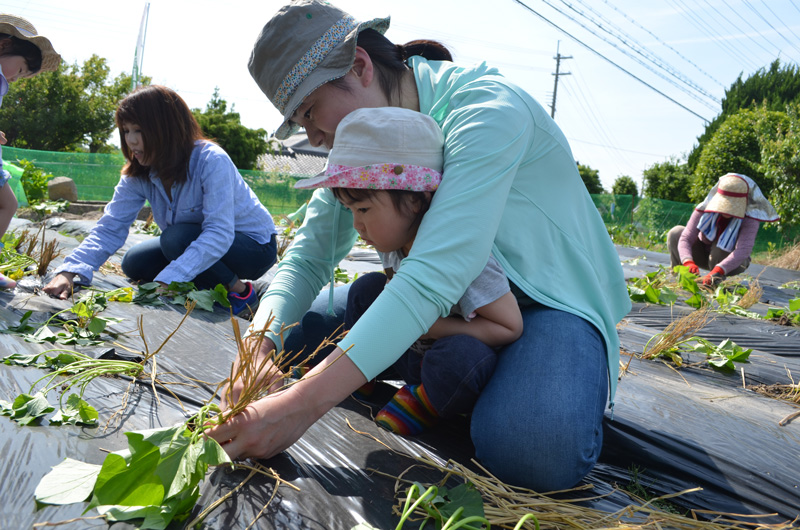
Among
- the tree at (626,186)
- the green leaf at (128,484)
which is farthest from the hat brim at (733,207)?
the tree at (626,186)

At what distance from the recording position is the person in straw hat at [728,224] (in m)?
4.62

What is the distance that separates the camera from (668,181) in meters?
17.7

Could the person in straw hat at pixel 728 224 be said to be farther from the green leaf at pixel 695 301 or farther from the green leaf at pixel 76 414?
the green leaf at pixel 76 414

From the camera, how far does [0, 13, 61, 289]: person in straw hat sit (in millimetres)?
2723

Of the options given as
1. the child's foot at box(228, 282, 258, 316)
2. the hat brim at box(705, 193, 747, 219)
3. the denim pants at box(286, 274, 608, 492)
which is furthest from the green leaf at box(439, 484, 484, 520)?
the hat brim at box(705, 193, 747, 219)

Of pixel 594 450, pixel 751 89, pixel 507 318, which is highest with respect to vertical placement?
pixel 751 89

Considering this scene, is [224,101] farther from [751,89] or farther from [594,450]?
[594,450]

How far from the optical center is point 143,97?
8.96 feet

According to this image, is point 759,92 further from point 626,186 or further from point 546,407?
point 546,407

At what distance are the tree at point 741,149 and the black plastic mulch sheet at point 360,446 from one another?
495 inches

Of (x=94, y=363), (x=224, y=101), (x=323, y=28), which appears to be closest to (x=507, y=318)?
(x=323, y=28)

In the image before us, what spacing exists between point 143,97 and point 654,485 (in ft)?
8.73

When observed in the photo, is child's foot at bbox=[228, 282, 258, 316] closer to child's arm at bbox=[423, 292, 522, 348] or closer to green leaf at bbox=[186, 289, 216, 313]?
green leaf at bbox=[186, 289, 216, 313]

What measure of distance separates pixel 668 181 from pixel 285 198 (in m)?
11.9
